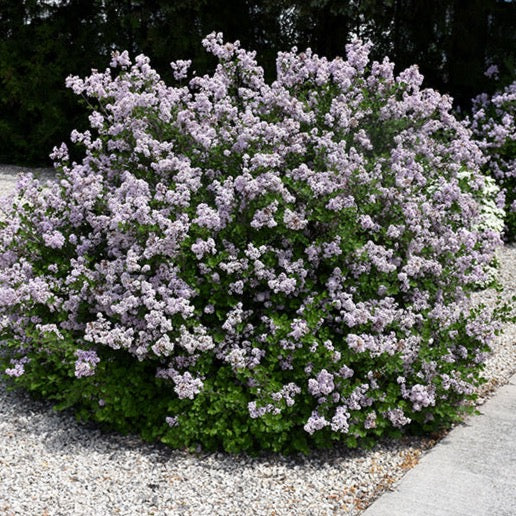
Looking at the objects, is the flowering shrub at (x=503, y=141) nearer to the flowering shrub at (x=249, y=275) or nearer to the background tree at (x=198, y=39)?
the background tree at (x=198, y=39)

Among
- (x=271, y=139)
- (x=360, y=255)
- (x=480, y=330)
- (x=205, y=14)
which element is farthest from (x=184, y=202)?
(x=205, y=14)

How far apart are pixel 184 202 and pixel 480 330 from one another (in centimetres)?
168

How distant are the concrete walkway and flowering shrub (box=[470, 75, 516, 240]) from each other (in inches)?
161

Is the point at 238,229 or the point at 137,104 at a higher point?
the point at 137,104

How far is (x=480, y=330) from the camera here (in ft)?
13.3

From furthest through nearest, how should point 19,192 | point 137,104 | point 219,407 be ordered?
point 19,192 < point 137,104 < point 219,407

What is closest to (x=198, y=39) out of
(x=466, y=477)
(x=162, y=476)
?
(x=162, y=476)

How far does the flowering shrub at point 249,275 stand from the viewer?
366 centimetres

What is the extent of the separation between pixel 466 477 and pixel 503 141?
492cm

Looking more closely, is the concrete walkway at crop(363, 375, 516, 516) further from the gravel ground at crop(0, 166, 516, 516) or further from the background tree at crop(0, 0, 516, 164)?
the background tree at crop(0, 0, 516, 164)

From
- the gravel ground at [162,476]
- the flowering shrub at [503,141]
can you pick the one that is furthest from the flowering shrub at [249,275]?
the flowering shrub at [503,141]

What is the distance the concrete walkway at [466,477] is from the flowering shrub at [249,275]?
0.18 meters

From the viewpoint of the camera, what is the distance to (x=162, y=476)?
3.52m

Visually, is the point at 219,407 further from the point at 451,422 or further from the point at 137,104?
the point at 137,104
